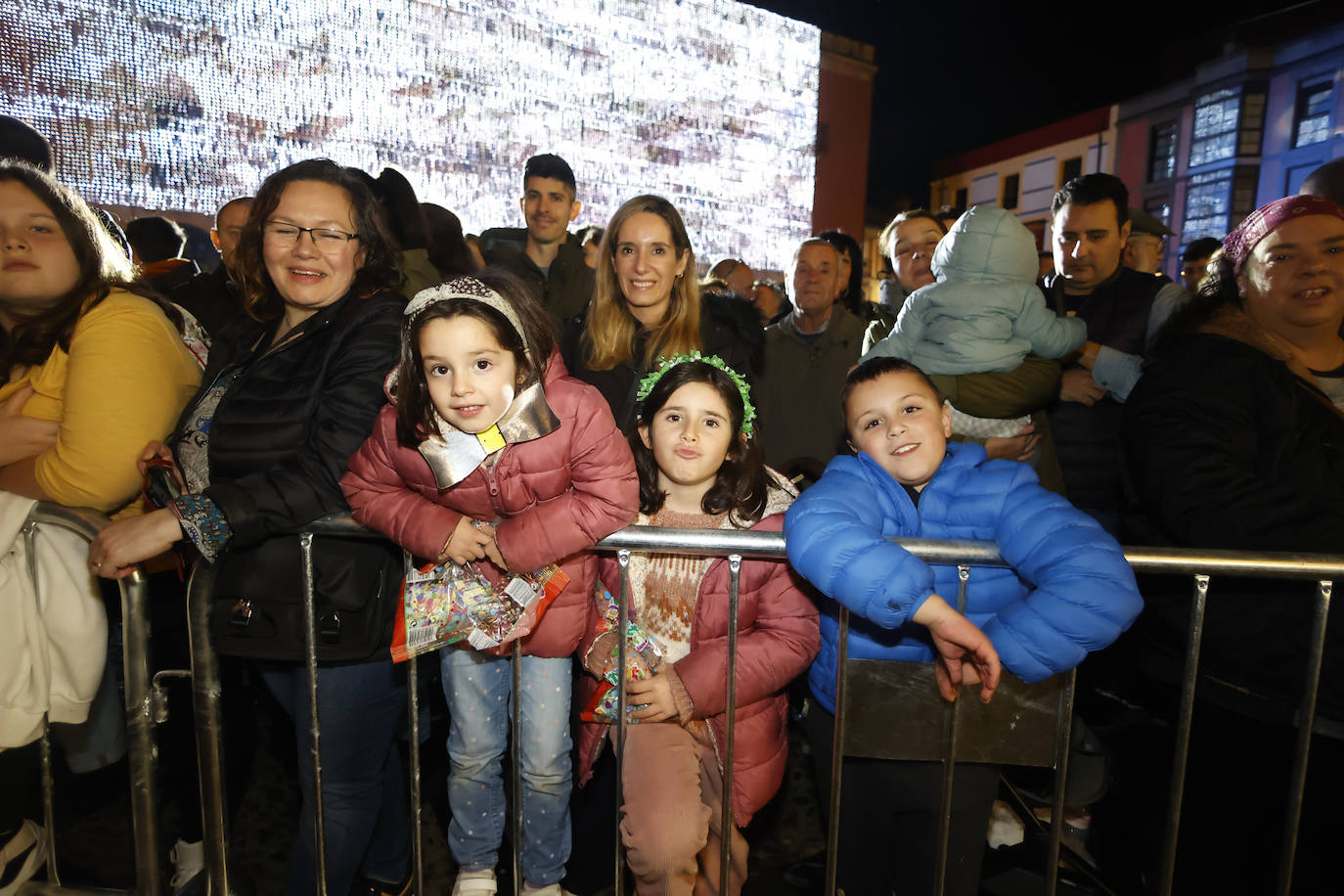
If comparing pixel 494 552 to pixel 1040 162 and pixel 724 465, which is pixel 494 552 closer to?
A: pixel 724 465

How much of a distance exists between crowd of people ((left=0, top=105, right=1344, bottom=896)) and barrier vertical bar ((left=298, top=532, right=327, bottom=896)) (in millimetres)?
31

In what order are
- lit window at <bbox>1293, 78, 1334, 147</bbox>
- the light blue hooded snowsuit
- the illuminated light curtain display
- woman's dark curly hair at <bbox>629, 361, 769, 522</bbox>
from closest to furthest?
woman's dark curly hair at <bbox>629, 361, 769, 522</bbox>
the light blue hooded snowsuit
the illuminated light curtain display
lit window at <bbox>1293, 78, 1334, 147</bbox>

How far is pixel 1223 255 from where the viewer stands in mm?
2473

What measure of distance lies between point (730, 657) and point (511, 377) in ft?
3.08

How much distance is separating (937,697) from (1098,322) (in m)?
2.25

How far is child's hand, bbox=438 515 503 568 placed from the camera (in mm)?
1849

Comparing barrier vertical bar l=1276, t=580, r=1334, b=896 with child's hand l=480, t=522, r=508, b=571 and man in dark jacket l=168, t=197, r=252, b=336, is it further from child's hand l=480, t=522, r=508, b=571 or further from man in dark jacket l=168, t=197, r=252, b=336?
man in dark jacket l=168, t=197, r=252, b=336

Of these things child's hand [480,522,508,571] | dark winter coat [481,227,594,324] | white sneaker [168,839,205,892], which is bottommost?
white sneaker [168,839,205,892]

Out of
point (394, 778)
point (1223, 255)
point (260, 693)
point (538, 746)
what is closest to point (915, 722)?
point (538, 746)

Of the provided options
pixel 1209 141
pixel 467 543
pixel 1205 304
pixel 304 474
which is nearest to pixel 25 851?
pixel 304 474

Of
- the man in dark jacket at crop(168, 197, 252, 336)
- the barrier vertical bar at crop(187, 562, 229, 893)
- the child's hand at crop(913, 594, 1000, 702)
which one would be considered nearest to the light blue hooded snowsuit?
the child's hand at crop(913, 594, 1000, 702)

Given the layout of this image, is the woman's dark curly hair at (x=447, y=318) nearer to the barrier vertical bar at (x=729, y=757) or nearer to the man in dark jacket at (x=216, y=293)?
the barrier vertical bar at (x=729, y=757)

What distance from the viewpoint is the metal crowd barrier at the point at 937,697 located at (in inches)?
68.4

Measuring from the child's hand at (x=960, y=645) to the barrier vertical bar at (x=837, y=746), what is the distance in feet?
0.85
